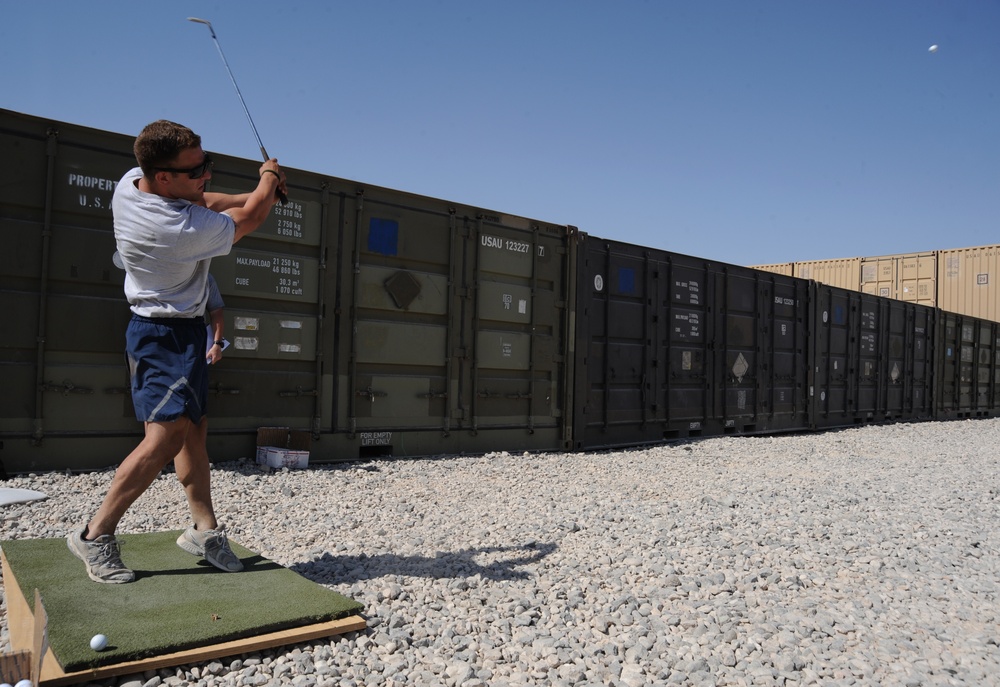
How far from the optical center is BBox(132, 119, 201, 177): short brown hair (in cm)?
270

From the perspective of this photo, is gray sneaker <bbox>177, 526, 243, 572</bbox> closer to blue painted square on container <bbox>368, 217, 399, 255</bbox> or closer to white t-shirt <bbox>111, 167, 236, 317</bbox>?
A: white t-shirt <bbox>111, 167, 236, 317</bbox>

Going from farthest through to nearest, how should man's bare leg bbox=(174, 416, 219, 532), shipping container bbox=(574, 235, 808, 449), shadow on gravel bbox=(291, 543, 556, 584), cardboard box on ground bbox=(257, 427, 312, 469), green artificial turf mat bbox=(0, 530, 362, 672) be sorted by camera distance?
shipping container bbox=(574, 235, 808, 449), cardboard box on ground bbox=(257, 427, 312, 469), shadow on gravel bbox=(291, 543, 556, 584), man's bare leg bbox=(174, 416, 219, 532), green artificial turf mat bbox=(0, 530, 362, 672)

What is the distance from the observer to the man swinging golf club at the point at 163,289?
271cm

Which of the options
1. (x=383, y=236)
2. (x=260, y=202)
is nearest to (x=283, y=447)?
(x=383, y=236)

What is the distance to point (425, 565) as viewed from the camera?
3686mm

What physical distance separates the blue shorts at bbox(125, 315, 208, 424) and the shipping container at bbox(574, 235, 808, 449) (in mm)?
6087

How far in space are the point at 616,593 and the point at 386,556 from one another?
122 cm

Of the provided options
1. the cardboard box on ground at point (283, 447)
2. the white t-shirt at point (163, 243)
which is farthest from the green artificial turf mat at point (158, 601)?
the cardboard box on ground at point (283, 447)

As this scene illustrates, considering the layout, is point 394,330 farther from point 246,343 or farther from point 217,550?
point 217,550

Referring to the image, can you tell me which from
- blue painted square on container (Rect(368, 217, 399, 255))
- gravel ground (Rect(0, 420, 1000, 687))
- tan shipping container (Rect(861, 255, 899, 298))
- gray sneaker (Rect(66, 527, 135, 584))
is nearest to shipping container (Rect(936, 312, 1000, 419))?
tan shipping container (Rect(861, 255, 899, 298))

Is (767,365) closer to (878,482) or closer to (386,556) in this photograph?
(878,482)

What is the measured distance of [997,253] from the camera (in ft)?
63.9

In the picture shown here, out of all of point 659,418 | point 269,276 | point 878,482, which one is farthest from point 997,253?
A: point 269,276

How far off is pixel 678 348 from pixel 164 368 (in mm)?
8014
